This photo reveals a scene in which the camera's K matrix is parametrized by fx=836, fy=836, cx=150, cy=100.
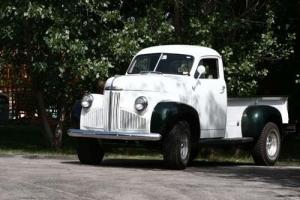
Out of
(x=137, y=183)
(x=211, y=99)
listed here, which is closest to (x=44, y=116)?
(x=211, y=99)

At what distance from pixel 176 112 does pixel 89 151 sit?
205cm

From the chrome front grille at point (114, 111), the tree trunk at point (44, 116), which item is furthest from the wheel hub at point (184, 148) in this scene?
the tree trunk at point (44, 116)

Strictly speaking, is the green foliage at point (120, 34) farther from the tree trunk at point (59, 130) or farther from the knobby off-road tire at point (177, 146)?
the knobby off-road tire at point (177, 146)

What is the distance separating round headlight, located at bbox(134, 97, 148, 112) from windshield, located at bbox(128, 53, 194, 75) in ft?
4.70

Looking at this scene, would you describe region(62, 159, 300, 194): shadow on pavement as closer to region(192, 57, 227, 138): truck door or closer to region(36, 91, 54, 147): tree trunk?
region(192, 57, 227, 138): truck door

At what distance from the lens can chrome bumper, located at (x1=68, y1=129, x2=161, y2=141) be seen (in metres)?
14.2

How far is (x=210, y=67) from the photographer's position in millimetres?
16719

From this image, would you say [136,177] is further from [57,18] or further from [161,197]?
[57,18]

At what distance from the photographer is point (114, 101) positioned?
1485 centimetres

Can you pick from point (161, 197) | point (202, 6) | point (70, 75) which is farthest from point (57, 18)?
point (161, 197)

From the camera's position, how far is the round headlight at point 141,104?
1447cm

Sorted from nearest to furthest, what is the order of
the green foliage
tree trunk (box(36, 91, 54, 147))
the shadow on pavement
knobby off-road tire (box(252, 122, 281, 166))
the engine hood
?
1. the shadow on pavement
2. the engine hood
3. knobby off-road tire (box(252, 122, 281, 166))
4. the green foliage
5. tree trunk (box(36, 91, 54, 147))

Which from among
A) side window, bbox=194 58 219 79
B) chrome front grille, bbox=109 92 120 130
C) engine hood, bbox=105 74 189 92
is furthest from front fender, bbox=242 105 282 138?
chrome front grille, bbox=109 92 120 130

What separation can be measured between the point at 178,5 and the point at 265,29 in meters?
2.40
